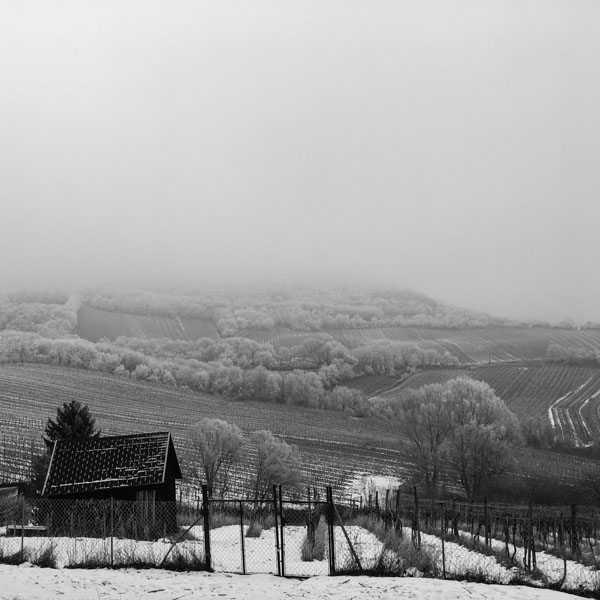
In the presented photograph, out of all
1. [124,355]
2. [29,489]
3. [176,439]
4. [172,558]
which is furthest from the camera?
[124,355]

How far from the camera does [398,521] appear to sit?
22547 mm

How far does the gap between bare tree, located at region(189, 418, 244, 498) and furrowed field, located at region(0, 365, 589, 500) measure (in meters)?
2.46

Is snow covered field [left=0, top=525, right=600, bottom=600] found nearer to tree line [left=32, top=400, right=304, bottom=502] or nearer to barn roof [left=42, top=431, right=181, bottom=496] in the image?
barn roof [left=42, top=431, right=181, bottom=496]

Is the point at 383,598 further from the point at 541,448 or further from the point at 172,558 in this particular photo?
the point at 541,448

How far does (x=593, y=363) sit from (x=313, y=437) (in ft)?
281

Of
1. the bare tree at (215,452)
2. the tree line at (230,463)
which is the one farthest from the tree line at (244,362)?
the bare tree at (215,452)

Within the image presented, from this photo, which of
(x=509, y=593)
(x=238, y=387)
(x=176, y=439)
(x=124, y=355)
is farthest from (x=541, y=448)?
(x=124, y=355)

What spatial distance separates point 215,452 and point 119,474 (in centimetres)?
2937

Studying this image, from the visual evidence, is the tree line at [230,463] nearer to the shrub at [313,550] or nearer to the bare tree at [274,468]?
the bare tree at [274,468]

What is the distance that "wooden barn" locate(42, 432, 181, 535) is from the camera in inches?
1030

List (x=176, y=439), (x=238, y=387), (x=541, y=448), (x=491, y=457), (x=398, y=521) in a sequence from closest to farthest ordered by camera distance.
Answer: (x=398, y=521), (x=491, y=457), (x=176, y=439), (x=541, y=448), (x=238, y=387)

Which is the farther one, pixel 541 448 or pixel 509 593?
pixel 541 448

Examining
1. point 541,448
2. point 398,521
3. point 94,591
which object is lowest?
point 541,448

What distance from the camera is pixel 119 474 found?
2736 centimetres
